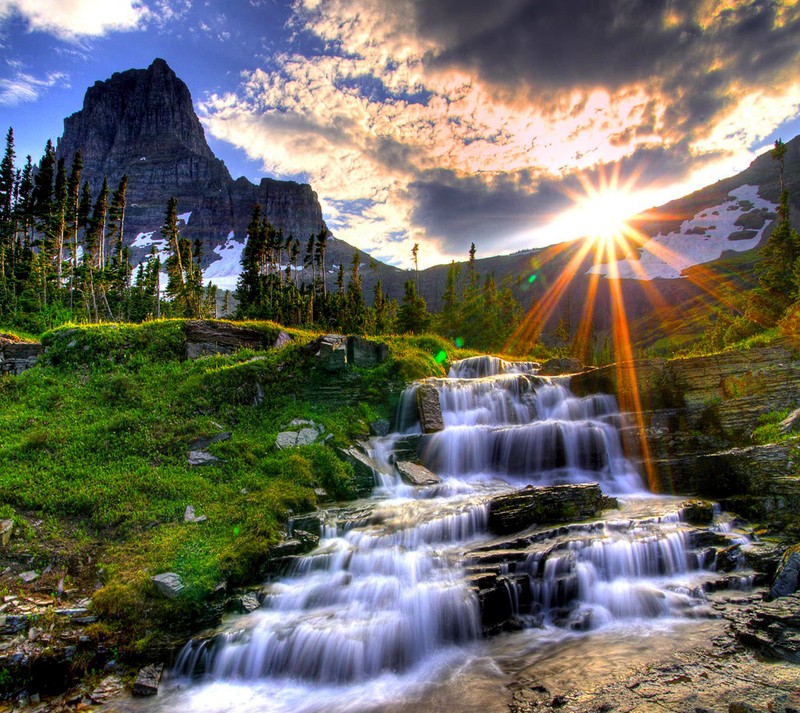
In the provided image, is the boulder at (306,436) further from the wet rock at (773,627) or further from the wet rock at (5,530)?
the wet rock at (773,627)

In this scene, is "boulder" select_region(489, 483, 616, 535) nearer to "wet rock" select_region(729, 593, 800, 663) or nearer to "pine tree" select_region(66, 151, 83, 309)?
"wet rock" select_region(729, 593, 800, 663)

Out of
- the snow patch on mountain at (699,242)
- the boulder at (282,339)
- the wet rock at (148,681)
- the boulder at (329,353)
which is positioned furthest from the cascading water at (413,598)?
the snow patch on mountain at (699,242)

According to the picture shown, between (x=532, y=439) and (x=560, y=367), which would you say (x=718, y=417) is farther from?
(x=560, y=367)

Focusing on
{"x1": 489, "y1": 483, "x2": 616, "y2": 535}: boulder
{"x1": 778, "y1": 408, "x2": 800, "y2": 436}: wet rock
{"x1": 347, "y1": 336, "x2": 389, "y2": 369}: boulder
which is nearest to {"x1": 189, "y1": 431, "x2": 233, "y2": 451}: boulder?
{"x1": 347, "y1": 336, "x2": 389, "y2": 369}: boulder

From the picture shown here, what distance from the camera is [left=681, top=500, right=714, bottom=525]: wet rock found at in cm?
1162

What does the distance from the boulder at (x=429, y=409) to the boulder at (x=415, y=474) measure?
7.47 ft

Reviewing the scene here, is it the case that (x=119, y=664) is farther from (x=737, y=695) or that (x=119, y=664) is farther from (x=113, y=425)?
(x=737, y=695)

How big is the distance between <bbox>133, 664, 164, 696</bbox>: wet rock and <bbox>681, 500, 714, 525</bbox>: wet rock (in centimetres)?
1276

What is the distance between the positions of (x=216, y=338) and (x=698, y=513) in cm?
2215

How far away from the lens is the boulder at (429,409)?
18.9 m

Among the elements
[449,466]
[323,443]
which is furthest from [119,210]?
[449,466]

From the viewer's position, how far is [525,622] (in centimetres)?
920

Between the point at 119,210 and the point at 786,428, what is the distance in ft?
191

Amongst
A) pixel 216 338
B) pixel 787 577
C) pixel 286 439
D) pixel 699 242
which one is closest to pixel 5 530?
pixel 286 439
